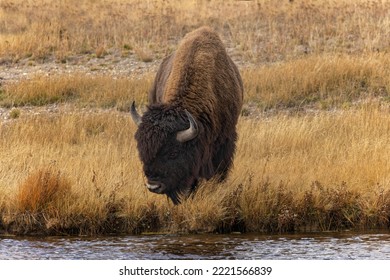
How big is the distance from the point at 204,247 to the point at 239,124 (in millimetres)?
6349

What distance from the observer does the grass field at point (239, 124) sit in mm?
10727

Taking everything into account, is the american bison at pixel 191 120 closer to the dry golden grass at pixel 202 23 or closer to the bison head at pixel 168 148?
the bison head at pixel 168 148

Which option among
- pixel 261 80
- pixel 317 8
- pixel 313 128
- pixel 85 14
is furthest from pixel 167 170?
pixel 85 14

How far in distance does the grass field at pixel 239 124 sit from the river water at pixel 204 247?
371 millimetres

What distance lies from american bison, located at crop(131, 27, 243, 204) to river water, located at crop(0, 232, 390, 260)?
0.69 m

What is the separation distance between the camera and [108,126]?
635 inches

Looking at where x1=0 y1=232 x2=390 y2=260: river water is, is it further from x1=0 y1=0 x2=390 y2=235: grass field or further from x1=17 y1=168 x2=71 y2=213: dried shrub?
x1=17 y1=168 x2=71 y2=213: dried shrub

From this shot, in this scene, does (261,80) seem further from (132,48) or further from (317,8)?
(317,8)

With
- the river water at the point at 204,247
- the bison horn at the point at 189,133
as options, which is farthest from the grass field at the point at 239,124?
the bison horn at the point at 189,133

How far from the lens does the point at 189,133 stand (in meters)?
10.4

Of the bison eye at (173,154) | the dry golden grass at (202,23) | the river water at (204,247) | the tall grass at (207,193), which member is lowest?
the river water at (204,247)

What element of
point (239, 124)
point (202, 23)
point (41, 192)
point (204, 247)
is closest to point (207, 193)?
point (204, 247)

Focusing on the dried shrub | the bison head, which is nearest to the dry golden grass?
the bison head

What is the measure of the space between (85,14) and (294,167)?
55.3 ft
